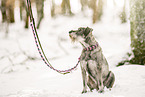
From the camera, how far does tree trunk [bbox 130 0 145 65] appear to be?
17.1 feet

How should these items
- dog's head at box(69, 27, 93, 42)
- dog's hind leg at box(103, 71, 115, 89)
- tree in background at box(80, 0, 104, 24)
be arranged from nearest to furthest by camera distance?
dog's head at box(69, 27, 93, 42) < dog's hind leg at box(103, 71, 115, 89) < tree in background at box(80, 0, 104, 24)

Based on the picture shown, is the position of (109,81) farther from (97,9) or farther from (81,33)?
(97,9)

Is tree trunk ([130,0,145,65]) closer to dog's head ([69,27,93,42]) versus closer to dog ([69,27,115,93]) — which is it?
dog ([69,27,115,93])

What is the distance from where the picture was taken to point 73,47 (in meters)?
13.5

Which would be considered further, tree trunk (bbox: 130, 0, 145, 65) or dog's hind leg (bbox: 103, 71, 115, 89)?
tree trunk (bbox: 130, 0, 145, 65)

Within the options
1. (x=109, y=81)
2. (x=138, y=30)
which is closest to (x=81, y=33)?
(x=109, y=81)

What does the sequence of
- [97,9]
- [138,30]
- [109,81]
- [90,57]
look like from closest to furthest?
[90,57] → [109,81] → [138,30] → [97,9]

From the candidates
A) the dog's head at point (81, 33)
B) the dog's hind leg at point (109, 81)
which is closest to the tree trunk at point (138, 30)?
the dog's hind leg at point (109, 81)

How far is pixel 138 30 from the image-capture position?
17.5 feet

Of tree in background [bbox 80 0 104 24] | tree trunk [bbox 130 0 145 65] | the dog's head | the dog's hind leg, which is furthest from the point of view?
tree in background [bbox 80 0 104 24]

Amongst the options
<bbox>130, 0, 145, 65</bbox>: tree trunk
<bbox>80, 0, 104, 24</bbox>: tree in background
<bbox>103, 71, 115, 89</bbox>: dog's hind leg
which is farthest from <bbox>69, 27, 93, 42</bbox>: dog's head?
<bbox>80, 0, 104, 24</bbox>: tree in background

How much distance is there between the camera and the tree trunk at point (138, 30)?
17.1ft

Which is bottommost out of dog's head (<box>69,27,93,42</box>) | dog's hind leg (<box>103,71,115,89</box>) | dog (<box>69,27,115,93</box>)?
dog's hind leg (<box>103,71,115,89</box>)

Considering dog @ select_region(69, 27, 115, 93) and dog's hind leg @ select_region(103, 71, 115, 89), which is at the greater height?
dog @ select_region(69, 27, 115, 93)
